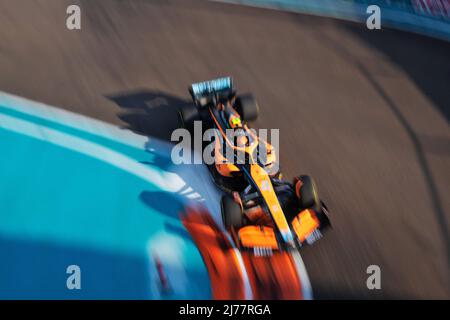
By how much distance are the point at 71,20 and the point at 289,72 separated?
4691 millimetres

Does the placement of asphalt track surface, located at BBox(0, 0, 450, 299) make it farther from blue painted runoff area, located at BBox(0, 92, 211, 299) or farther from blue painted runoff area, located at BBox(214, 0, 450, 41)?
blue painted runoff area, located at BBox(0, 92, 211, 299)

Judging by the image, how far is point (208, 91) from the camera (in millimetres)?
6805

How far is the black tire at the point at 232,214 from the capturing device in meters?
5.44

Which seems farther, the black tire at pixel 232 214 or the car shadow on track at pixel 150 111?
the car shadow on track at pixel 150 111

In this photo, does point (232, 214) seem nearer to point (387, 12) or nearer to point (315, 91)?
point (315, 91)

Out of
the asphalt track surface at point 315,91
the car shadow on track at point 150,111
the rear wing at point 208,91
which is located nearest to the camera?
the asphalt track surface at point 315,91

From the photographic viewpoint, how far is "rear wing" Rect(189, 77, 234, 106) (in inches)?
267

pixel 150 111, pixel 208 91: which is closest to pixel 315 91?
pixel 208 91

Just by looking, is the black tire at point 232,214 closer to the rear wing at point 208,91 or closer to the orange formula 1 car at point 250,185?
the orange formula 1 car at point 250,185

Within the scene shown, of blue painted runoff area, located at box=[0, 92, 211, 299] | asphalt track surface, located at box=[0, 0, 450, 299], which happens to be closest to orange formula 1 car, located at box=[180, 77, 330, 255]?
asphalt track surface, located at box=[0, 0, 450, 299]

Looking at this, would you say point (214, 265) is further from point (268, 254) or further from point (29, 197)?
point (29, 197)

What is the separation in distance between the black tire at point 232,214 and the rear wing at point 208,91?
2.00 m

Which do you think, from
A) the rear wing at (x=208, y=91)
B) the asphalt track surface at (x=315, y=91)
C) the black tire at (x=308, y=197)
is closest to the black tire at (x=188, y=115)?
the rear wing at (x=208, y=91)

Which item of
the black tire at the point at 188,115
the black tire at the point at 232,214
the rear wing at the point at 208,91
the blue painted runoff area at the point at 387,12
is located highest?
the blue painted runoff area at the point at 387,12
